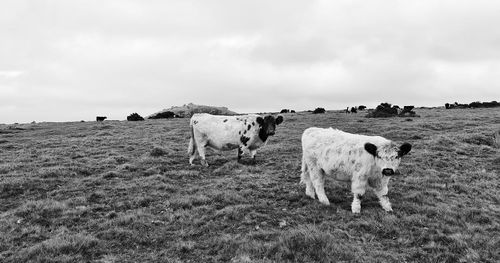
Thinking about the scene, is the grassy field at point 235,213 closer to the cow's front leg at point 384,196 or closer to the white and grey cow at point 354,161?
the cow's front leg at point 384,196

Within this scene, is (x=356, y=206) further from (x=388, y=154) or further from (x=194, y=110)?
(x=194, y=110)

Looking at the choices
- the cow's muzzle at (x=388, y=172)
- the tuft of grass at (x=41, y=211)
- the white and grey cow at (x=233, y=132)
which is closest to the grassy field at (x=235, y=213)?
the tuft of grass at (x=41, y=211)

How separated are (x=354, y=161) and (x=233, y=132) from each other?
751 centimetres

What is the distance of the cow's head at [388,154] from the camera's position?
950 cm

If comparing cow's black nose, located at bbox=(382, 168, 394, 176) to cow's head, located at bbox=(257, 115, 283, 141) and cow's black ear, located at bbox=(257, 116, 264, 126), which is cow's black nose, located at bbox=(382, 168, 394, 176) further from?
cow's black ear, located at bbox=(257, 116, 264, 126)

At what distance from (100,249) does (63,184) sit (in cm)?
648

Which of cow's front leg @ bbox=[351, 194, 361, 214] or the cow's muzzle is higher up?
the cow's muzzle

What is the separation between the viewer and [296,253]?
7824mm

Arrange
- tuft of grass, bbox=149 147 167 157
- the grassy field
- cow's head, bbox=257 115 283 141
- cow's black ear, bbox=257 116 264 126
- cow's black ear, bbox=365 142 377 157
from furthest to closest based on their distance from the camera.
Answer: tuft of grass, bbox=149 147 167 157, cow's black ear, bbox=257 116 264 126, cow's head, bbox=257 115 283 141, cow's black ear, bbox=365 142 377 157, the grassy field

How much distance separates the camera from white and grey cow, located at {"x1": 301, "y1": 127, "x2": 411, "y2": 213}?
31.8 ft

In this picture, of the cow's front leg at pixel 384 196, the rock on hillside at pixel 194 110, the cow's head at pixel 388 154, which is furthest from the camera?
the rock on hillside at pixel 194 110

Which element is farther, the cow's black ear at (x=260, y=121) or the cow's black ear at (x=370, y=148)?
the cow's black ear at (x=260, y=121)

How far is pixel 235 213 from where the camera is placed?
10156 millimetres

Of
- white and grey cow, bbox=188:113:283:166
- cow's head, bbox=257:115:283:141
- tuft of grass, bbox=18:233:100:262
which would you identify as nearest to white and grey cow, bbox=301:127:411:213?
cow's head, bbox=257:115:283:141
